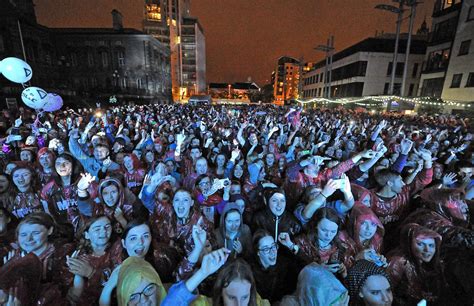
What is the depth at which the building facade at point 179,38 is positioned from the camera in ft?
255

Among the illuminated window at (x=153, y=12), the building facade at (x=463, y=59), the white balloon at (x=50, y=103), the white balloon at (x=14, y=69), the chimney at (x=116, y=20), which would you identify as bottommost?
the white balloon at (x=50, y=103)

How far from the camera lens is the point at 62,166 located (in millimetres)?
4156

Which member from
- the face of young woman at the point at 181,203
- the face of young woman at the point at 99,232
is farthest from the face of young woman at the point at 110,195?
the face of young woman at the point at 181,203

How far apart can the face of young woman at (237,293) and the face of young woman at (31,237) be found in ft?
6.83

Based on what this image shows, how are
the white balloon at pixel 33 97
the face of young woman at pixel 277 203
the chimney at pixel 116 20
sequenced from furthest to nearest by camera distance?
the chimney at pixel 116 20 → the white balloon at pixel 33 97 → the face of young woman at pixel 277 203

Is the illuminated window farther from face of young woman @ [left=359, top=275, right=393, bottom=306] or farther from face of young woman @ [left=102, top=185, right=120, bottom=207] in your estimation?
face of young woman @ [left=359, top=275, right=393, bottom=306]

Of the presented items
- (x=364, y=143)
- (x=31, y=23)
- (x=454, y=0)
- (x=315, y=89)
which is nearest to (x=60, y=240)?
(x=364, y=143)

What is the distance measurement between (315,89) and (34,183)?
204 feet

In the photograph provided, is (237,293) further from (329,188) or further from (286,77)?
(286,77)

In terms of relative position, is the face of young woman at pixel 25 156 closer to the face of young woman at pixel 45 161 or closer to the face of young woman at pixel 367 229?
the face of young woman at pixel 45 161

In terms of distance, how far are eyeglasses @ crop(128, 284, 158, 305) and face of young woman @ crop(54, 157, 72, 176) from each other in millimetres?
3511

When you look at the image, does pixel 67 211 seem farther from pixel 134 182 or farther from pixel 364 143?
pixel 364 143

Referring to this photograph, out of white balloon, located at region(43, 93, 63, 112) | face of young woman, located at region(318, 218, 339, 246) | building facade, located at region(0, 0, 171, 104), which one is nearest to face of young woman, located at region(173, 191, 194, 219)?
face of young woman, located at region(318, 218, 339, 246)

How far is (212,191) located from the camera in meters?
3.66
